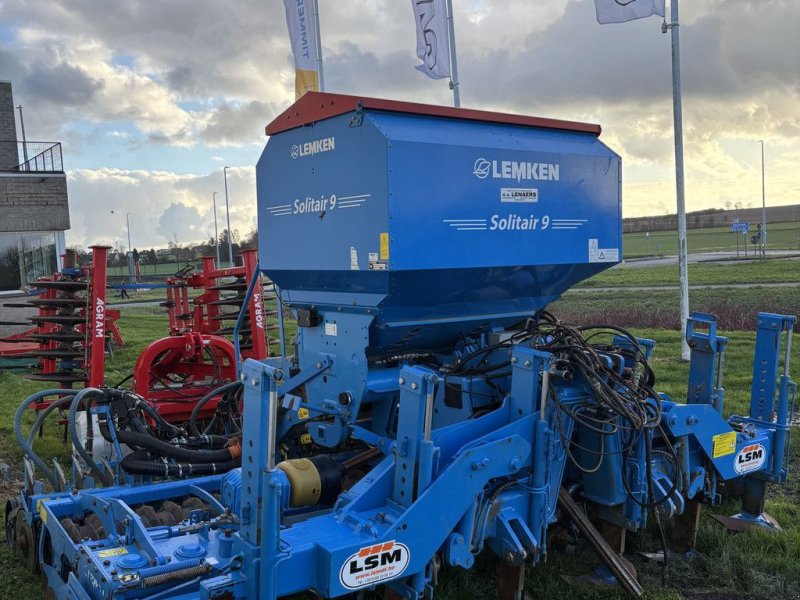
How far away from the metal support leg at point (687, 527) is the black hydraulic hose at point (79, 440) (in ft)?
12.8

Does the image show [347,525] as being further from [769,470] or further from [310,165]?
[769,470]

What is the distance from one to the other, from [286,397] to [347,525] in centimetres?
151

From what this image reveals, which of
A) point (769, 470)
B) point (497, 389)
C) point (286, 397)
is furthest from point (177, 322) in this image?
point (769, 470)

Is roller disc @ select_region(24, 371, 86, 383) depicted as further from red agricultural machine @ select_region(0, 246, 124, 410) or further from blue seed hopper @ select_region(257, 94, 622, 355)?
blue seed hopper @ select_region(257, 94, 622, 355)

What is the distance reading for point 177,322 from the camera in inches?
441

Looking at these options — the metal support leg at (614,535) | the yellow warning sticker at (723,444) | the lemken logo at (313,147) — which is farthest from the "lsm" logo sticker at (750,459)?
the lemken logo at (313,147)

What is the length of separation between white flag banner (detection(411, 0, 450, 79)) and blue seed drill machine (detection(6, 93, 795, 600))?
7.41m

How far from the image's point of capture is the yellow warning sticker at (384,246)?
3994mm

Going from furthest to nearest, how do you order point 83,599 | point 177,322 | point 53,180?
point 53,180
point 177,322
point 83,599

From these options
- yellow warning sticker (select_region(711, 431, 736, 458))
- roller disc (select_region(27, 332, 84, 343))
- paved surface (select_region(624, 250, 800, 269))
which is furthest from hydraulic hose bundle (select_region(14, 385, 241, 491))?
paved surface (select_region(624, 250, 800, 269))

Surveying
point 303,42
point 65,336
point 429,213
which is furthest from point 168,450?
point 303,42

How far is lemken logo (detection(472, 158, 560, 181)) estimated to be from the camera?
4.34 metres

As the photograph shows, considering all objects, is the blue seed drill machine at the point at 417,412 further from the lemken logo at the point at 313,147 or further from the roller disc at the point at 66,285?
the roller disc at the point at 66,285

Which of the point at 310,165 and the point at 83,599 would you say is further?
the point at 310,165
